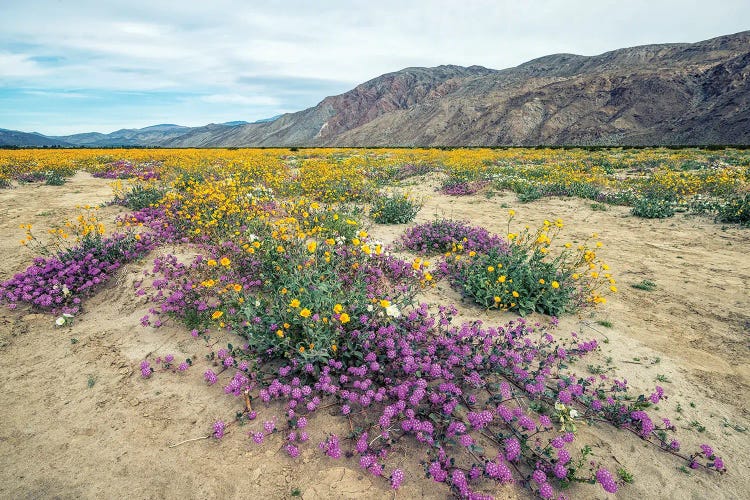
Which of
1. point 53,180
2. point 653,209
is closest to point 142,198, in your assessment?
point 53,180

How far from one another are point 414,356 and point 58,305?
5.22 meters

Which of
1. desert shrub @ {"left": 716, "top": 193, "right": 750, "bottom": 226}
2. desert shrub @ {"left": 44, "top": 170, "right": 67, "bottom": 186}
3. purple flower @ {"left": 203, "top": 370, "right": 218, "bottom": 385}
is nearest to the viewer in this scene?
purple flower @ {"left": 203, "top": 370, "right": 218, "bottom": 385}

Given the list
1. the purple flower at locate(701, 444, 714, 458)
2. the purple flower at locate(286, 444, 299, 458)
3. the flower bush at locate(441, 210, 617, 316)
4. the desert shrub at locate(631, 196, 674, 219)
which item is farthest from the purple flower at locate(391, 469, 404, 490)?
the desert shrub at locate(631, 196, 674, 219)

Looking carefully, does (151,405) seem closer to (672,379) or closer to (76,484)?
(76,484)

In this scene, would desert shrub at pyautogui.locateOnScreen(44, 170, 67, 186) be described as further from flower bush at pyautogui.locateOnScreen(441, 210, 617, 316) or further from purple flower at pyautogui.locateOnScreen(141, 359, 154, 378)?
flower bush at pyautogui.locateOnScreen(441, 210, 617, 316)

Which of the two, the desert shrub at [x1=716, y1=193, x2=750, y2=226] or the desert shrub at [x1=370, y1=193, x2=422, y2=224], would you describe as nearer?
the desert shrub at [x1=716, y1=193, x2=750, y2=226]

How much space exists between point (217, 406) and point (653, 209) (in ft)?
38.6

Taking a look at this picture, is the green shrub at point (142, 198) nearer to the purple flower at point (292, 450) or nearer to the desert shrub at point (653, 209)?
the purple flower at point (292, 450)

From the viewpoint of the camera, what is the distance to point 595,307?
5.21 metres

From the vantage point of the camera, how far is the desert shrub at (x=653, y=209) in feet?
32.0

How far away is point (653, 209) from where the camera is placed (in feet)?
32.3

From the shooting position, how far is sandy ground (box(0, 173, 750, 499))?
265 cm

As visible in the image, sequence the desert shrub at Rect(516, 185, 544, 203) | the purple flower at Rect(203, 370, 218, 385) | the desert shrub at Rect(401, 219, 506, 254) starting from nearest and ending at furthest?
the purple flower at Rect(203, 370, 218, 385), the desert shrub at Rect(401, 219, 506, 254), the desert shrub at Rect(516, 185, 544, 203)

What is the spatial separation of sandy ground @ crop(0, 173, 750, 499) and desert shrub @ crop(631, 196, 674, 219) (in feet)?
13.0
